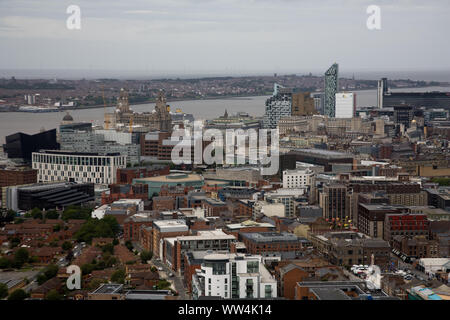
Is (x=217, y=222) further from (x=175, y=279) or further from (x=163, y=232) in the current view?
(x=175, y=279)

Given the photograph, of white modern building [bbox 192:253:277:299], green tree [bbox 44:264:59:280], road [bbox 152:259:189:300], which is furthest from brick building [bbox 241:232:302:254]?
green tree [bbox 44:264:59:280]

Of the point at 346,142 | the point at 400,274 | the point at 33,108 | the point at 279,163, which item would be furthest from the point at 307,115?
the point at 400,274

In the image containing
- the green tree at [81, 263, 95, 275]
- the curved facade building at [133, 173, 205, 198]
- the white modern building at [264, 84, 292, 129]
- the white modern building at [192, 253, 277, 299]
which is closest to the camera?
the white modern building at [192, 253, 277, 299]

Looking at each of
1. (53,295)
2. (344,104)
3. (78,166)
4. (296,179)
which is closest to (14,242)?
(53,295)

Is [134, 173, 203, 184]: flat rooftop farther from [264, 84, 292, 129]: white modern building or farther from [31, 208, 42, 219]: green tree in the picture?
[264, 84, 292, 129]: white modern building

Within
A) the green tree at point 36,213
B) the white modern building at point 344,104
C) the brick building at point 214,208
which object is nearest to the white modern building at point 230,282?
the brick building at point 214,208
